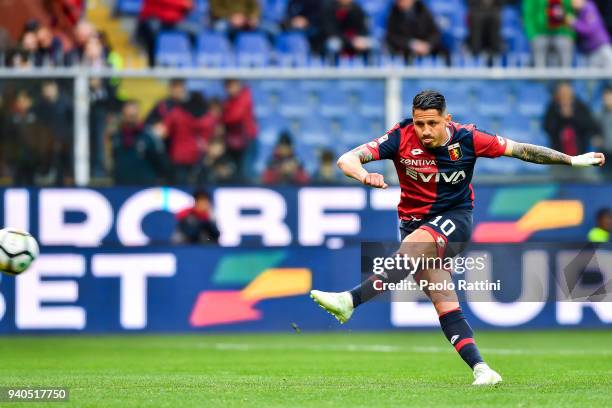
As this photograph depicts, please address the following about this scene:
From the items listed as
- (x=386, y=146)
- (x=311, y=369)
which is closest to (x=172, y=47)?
(x=311, y=369)

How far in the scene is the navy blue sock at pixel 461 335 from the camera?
29.0ft

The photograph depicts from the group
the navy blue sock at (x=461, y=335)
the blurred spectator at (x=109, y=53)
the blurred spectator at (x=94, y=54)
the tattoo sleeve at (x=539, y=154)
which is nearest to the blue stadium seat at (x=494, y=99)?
the blurred spectator at (x=109, y=53)

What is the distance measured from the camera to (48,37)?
1728cm

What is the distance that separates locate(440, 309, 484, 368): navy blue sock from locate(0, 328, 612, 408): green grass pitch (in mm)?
227

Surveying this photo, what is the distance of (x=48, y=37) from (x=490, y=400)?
444 inches

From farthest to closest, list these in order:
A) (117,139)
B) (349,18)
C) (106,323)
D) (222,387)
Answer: (349,18) < (117,139) < (106,323) < (222,387)

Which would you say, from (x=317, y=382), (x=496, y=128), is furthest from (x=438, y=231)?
(x=496, y=128)

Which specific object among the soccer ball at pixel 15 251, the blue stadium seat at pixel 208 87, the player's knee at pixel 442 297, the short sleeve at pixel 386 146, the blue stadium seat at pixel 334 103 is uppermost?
the blue stadium seat at pixel 208 87

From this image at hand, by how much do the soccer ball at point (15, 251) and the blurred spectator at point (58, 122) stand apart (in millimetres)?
6128

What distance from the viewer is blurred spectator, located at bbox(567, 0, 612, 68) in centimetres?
1866

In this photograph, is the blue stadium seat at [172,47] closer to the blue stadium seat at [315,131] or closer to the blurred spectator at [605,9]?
the blue stadium seat at [315,131]

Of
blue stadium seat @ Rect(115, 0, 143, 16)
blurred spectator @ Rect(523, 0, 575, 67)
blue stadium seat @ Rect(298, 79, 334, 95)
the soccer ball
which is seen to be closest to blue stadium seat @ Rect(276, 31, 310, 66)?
blue stadium seat @ Rect(298, 79, 334, 95)

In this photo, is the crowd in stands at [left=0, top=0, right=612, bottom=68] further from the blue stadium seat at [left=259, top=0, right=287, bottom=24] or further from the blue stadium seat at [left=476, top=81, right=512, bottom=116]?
the blue stadium seat at [left=476, top=81, right=512, bottom=116]

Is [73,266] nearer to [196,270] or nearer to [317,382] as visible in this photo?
[196,270]
